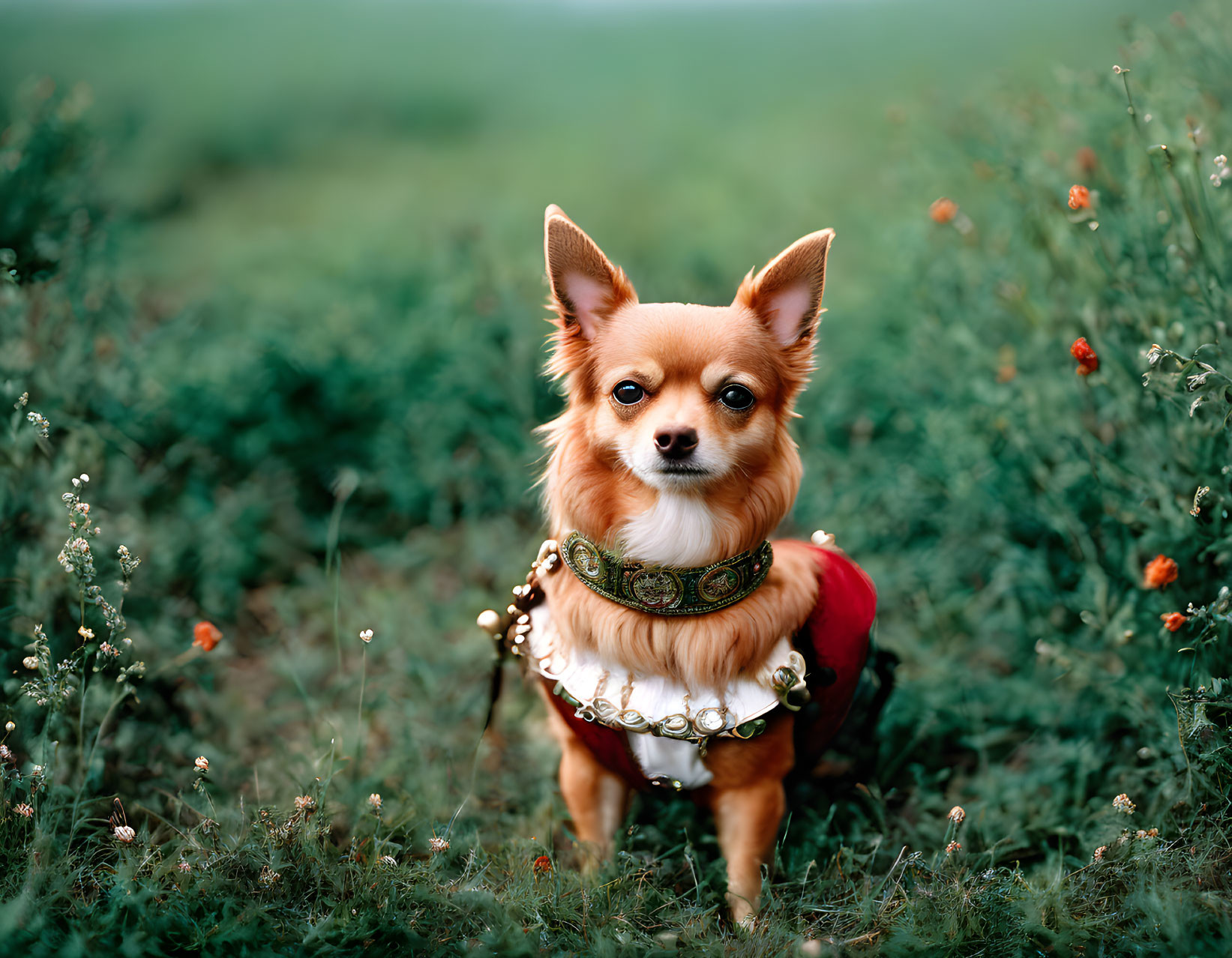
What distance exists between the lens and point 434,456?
149 inches

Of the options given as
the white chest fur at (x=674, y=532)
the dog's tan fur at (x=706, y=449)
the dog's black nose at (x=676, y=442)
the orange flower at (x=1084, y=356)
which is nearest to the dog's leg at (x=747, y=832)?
the dog's tan fur at (x=706, y=449)

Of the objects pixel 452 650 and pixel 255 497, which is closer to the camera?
pixel 452 650

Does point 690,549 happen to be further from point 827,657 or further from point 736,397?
point 827,657

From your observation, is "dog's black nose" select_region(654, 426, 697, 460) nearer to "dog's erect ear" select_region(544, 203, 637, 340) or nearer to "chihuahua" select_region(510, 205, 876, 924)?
"chihuahua" select_region(510, 205, 876, 924)

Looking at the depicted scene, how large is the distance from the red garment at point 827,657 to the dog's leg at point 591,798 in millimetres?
50

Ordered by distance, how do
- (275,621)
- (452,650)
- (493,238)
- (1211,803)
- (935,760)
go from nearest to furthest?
(1211,803) < (935,760) < (452,650) < (275,621) < (493,238)

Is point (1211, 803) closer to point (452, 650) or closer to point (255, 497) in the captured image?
point (452, 650)

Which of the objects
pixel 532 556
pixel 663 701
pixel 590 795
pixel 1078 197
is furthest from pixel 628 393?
pixel 532 556

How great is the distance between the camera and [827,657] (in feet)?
6.40

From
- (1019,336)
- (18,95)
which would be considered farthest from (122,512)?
(1019,336)

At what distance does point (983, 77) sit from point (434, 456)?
5.97m

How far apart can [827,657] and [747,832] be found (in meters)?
0.46

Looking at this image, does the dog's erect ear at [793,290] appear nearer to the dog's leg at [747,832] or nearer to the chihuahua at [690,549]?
the chihuahua at [690,549]

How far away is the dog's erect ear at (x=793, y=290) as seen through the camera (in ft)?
5.80
